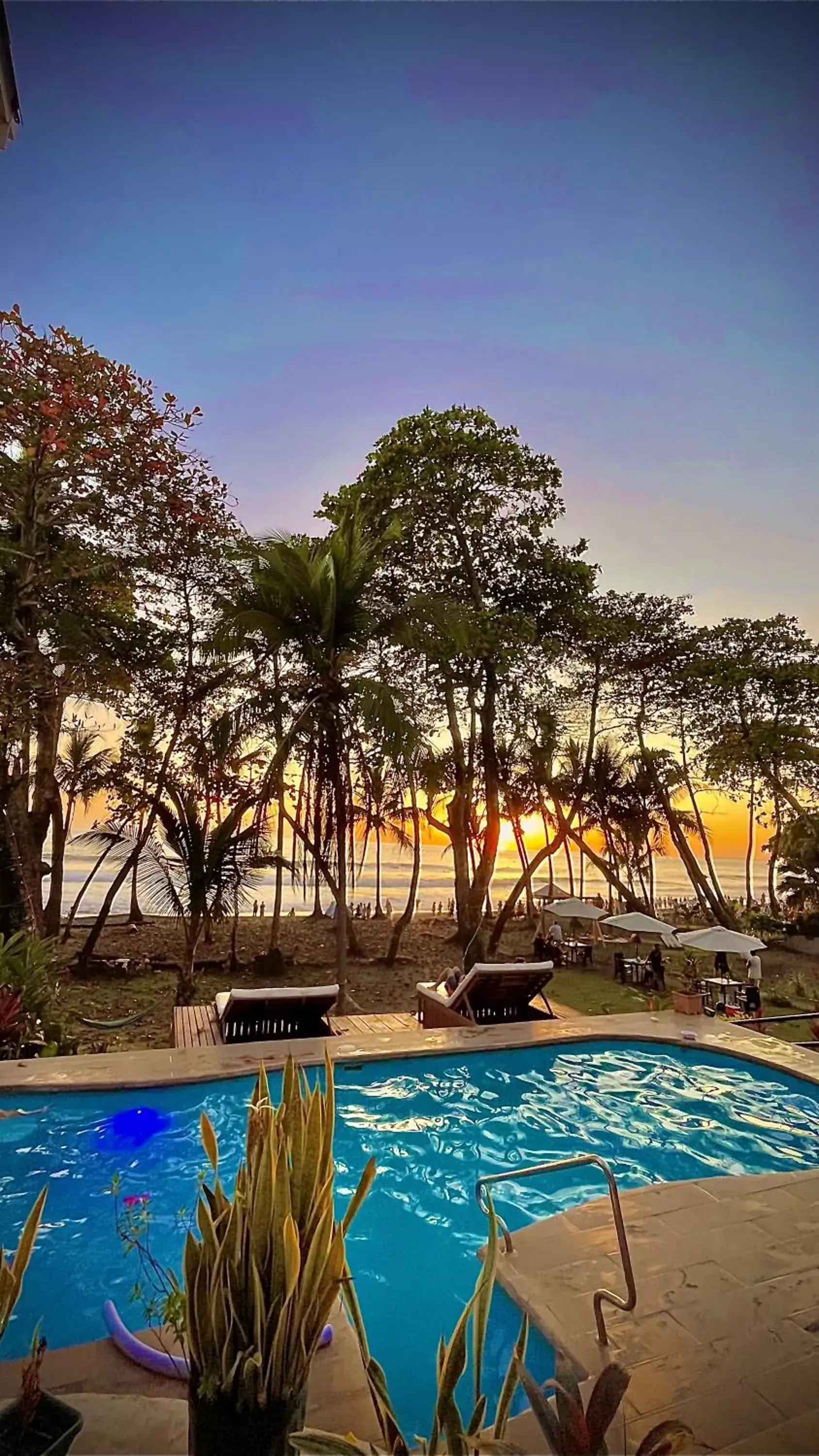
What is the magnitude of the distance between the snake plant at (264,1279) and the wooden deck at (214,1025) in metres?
6.50

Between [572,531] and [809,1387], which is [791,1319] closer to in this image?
[809,1387]

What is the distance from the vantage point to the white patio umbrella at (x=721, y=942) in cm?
1314

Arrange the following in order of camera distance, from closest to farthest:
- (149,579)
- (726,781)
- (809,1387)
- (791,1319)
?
(809,1387) → (791,1319) → (149,579) → (726,781)

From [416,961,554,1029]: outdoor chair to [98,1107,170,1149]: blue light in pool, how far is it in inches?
160

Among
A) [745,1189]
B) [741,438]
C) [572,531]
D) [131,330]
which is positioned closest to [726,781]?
[572,531]

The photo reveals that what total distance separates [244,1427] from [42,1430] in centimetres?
66

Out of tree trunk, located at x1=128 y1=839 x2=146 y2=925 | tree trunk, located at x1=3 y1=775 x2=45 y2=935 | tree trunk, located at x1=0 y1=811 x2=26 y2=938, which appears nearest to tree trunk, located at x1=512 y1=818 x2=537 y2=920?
tree trunk, located at x1=128 y1=839 x2=146 y2=925

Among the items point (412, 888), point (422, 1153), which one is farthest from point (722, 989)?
point (422, 1153)

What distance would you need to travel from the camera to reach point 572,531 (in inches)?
690

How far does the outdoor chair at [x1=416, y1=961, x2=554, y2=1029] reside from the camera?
9500mm

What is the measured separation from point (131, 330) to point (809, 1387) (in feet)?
33.2

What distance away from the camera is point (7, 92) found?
2.95 meters

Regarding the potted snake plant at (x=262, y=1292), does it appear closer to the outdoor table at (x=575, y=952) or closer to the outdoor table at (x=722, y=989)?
the outdoor table at (x=722, y=989)

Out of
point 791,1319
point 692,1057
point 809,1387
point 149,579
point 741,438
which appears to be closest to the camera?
point 809,1387
